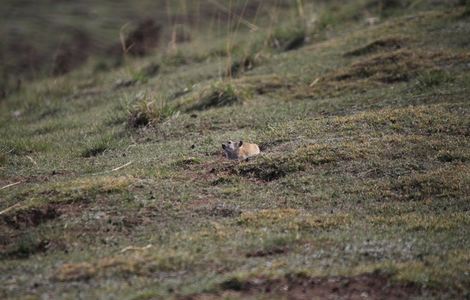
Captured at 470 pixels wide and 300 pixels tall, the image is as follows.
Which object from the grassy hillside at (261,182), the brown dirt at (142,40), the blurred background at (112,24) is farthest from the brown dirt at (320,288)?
the brown dirt at (142,40)

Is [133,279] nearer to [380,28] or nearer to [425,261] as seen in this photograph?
[425,261]

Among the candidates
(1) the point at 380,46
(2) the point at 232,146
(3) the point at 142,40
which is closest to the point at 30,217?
(2) the point at 232,146

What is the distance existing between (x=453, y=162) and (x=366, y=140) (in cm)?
111

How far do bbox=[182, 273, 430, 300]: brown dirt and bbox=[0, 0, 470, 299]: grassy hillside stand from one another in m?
0.01

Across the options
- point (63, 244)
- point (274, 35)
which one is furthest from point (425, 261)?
point (274, 35)

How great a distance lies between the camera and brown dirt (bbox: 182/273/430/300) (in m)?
5.77

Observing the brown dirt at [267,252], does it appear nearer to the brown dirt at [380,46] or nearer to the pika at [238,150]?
the pika at [238,150]

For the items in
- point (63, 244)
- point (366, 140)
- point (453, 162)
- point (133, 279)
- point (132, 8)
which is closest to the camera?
point (133, 279)

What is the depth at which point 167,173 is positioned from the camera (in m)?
8.50

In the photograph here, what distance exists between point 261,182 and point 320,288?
2561 mm

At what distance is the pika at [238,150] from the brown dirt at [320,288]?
9.75ft

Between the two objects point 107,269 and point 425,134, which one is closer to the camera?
point 107,269

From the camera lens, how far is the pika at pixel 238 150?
8828mm

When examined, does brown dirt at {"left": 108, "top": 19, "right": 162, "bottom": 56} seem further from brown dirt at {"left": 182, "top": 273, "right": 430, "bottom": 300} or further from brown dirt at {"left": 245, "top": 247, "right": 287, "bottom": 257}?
brown dirt at {"left": 182, "top": 273, "right": 430, "bottom": 300}
